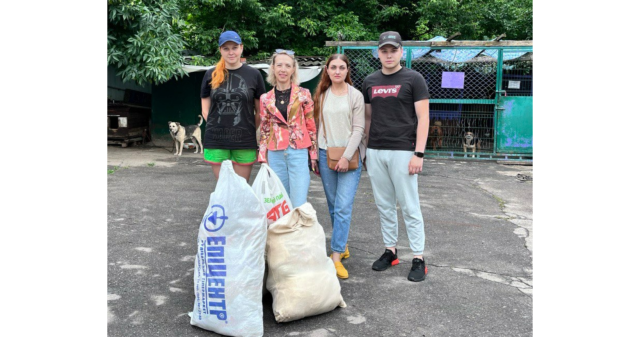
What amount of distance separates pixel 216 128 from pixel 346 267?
1.53 metres

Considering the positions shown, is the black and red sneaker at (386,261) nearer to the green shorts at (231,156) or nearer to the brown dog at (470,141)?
the green shorts at (231,156)

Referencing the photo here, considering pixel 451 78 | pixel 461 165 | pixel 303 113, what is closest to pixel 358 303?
pixel 303 113

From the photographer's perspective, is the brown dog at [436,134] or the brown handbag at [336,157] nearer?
the brown handbag at [336,157]

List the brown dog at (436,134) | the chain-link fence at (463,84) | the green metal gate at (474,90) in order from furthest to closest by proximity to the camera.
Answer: the brown dog at (436,134) → the chain-link fence at (463,84) → the green metal gate at (474,90)

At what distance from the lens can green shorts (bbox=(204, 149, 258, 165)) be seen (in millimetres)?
3797

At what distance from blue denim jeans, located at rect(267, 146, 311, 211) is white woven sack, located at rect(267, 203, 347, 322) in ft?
1.96

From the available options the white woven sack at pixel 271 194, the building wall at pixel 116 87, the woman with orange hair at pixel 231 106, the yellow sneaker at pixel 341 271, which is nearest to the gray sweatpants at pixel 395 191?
the yellow sneaker at pixel 341 271

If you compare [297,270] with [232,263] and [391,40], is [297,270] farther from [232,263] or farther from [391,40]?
[391,40]

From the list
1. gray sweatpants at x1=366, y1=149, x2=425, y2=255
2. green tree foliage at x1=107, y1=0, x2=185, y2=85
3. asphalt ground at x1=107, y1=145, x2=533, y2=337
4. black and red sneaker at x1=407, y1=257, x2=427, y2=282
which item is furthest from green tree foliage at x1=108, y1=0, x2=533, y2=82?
black and red sneaker at x1=407, y1=257, x2=427, y2=282

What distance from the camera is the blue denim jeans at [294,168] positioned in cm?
359

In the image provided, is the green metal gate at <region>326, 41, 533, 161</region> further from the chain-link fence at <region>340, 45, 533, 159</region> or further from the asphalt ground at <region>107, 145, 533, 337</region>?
the asphalt ground at <region>107, 145, 533, 337</region>

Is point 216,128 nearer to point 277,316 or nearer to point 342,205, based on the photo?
point 342,205

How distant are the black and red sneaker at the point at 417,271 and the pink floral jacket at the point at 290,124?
116cm

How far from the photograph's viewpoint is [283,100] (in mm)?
3613
